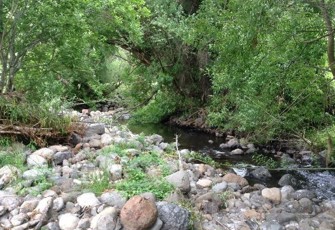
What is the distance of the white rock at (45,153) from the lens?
5.46 m

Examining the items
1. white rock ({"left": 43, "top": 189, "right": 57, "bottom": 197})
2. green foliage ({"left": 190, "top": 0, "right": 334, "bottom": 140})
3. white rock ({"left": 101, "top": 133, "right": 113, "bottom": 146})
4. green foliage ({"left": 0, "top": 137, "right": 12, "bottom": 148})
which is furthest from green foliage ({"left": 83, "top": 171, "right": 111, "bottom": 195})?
green foliage ({"left": 190, "top": 0, "right": 334, "bottom": 140})

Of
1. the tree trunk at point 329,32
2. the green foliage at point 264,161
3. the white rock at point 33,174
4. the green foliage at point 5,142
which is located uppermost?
the tree trunk at point 329,32

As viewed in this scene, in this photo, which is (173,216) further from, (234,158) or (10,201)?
(234,158)

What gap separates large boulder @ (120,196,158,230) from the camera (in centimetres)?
389

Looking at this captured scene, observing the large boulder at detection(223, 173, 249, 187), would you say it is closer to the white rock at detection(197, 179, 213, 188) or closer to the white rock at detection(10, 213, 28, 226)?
the white rock at detection(197, 179, 213, 188)

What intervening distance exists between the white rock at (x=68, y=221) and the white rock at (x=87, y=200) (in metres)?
0.20

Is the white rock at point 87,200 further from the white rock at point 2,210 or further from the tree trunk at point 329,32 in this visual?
the tree trunk at point 329,32

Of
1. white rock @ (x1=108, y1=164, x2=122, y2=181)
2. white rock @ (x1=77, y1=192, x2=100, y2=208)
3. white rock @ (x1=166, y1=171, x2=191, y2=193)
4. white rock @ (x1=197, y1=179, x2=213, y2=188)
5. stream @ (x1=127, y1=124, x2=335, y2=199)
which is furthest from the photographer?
stream @ (x1=127, y1=124, x2=335, y2=199)

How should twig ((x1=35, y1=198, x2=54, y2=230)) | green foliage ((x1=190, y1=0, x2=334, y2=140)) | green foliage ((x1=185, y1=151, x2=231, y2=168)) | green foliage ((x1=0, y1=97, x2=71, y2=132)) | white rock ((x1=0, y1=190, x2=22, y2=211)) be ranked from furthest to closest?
green foliage ((x1=185, y1=151, x2=231, y2=168)), green foliage ((x1=0, y1=97, x2=71, y2=132)), green foliage ((x1=190, y1=0, x2=334, y2=140)), white rock ((x1=0, y1=190, x2=22, y2=211)), twig ((x1=35, y1=198, x2=54, y2=230))

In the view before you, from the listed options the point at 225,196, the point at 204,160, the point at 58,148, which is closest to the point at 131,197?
the point at 225,196

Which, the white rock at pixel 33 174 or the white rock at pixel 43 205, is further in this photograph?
the white rock at pixel 33 174

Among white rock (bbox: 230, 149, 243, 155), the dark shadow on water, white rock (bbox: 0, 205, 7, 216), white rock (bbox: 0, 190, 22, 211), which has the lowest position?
the dark shadow on water

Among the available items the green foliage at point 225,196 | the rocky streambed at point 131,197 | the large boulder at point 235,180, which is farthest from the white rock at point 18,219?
the large boulder at point 235,180

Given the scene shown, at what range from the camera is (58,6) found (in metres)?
6.25
